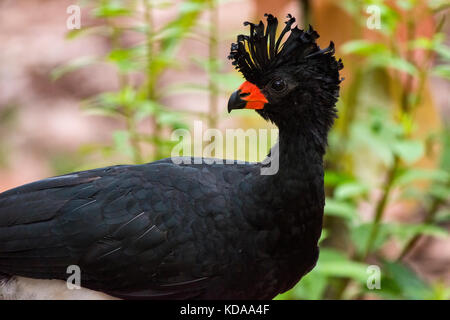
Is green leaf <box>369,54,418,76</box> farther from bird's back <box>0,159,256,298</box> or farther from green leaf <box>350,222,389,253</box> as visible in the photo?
bird's back <box>0,159,256,298</box>

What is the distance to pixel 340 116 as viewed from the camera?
474 centimetres

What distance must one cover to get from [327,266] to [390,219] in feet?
10.7

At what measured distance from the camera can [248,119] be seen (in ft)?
16.6

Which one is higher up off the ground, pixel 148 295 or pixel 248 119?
pixel 248 119

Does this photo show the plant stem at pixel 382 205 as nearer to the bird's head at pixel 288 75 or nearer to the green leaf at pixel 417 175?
the green leaf at pixel 417 175

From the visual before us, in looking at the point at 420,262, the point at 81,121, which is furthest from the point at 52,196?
the point at 81,121

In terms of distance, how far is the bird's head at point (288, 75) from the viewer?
2309mm

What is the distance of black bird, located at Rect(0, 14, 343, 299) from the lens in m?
2.37

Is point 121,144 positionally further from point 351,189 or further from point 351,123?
point 351,123

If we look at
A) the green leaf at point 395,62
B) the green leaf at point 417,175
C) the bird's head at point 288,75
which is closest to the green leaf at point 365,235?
the green leaf at point 417,175

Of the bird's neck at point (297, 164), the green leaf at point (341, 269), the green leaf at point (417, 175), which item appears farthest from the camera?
the green leaf at point (417, 175)

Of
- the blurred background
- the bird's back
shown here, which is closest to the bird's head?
the bird's back

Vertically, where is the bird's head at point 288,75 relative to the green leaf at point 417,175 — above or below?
above
